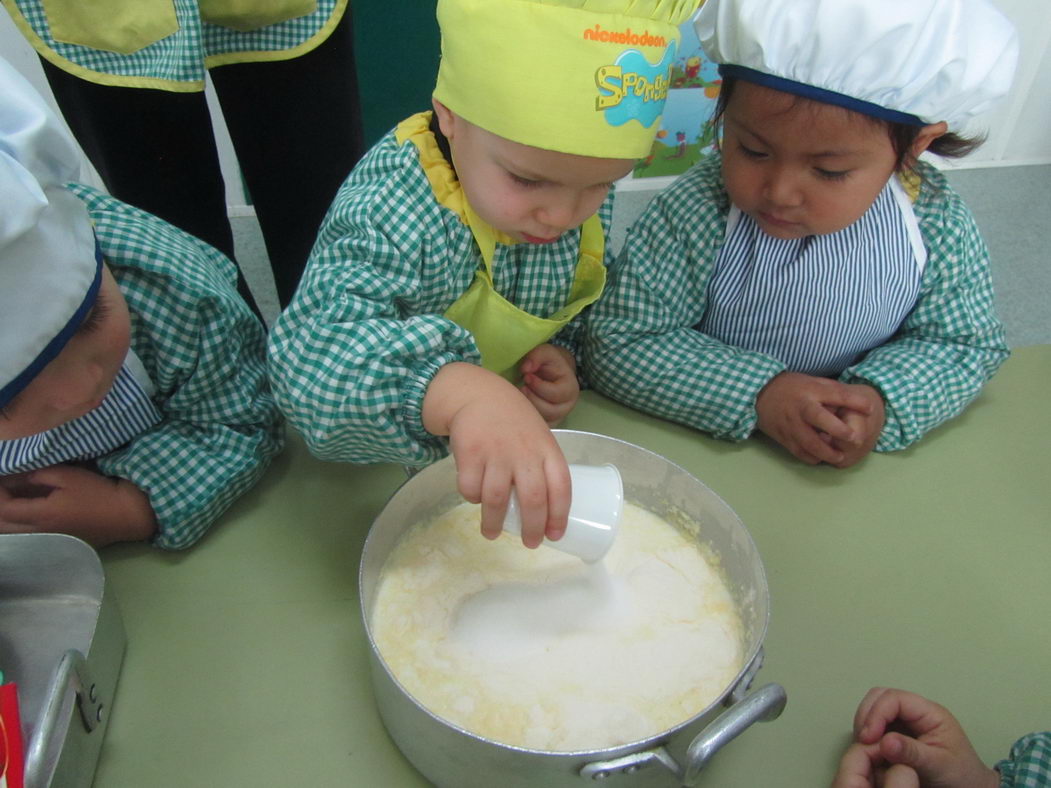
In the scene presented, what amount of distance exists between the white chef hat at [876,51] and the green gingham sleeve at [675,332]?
0.16 metres

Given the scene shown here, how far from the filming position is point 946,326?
827mm

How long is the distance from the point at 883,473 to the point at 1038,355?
299mm

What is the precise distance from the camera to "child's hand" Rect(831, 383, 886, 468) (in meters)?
0.71

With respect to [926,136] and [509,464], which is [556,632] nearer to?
[509,464]

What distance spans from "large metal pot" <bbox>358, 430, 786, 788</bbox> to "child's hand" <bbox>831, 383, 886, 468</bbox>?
20 centimetres

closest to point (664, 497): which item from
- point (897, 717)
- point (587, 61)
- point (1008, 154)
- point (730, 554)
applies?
point (730, 554)

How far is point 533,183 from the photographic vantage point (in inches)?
23.3

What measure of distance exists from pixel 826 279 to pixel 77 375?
2.30 feet

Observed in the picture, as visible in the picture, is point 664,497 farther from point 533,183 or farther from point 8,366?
point 8,366

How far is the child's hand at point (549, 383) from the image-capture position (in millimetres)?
733

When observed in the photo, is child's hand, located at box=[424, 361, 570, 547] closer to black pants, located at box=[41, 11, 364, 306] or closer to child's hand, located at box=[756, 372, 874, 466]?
child's hand, located at box=[756, 372, 874, 466]

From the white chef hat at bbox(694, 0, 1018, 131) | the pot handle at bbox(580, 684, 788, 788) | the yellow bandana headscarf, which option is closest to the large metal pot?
the pot handle at bbox(580, 684, 788, 788)

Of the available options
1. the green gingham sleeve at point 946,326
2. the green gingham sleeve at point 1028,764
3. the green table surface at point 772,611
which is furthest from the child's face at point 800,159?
the green gingham sleeve at point 1028,764

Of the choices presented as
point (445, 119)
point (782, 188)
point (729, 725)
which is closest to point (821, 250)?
point (782, 188)
